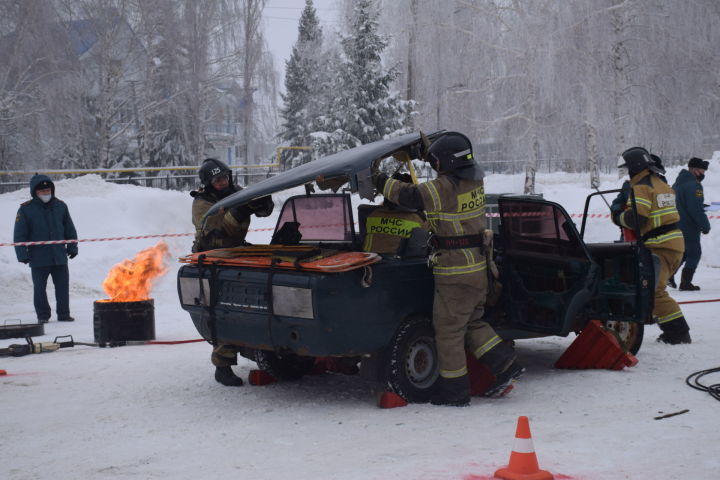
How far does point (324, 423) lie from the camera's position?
584cm

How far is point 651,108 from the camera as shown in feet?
97.0

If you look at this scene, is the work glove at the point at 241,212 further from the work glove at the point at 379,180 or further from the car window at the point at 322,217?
the work glove at the point at 379,180

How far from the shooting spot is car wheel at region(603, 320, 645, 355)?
7855mm

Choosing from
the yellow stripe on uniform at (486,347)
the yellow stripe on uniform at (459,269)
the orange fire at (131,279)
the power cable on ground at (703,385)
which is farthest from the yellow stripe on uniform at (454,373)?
the orange fire at (131,279)

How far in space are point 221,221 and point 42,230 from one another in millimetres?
5302

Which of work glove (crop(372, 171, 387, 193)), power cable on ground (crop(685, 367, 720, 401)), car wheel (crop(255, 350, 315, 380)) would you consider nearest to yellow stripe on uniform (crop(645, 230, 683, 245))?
power cable on ground (crop(685, 367, 720, 401))

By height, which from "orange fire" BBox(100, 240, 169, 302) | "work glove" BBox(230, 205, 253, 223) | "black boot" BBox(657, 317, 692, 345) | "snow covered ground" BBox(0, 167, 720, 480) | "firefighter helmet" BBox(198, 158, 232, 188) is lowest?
"snow covered ground" BBox(0, 167, 720, 480)

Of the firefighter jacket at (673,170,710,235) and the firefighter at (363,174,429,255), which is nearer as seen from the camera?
the firefighter at (363,174,429,255)

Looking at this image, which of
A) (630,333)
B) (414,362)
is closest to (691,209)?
(630,333)

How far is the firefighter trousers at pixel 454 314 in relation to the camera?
6164mm

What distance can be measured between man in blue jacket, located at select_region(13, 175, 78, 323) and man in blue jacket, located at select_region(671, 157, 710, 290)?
886 centimetres

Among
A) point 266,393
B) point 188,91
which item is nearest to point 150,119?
point 188,91

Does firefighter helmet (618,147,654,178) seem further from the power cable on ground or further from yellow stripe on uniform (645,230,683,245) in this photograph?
the power cable on ground

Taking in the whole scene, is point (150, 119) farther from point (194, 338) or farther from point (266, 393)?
point (266, 393)
